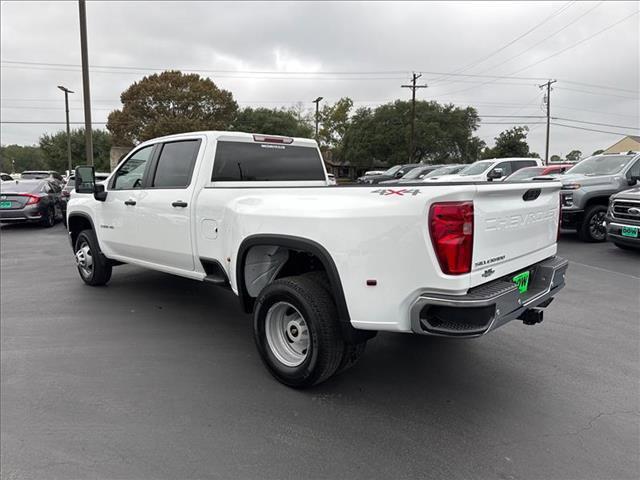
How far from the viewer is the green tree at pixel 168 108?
48.5 metres

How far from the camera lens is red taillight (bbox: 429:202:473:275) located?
2607 millimetres

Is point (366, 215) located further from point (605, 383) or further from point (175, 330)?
point (175, 330)

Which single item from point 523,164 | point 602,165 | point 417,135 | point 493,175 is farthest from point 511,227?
point 417,135

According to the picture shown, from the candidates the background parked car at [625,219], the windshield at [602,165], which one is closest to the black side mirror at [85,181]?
the background parked car at [625,219]

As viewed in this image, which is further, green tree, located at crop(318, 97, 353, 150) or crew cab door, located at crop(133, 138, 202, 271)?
green tree, located at crop(318, 97, 353, 150)

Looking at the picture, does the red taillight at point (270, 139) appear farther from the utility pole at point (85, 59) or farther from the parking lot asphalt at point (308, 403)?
the utility pole at point (85, 59)

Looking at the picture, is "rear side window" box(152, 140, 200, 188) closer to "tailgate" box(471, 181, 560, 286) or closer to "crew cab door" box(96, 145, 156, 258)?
"crew cab door" box(96, 145, 156, 258)

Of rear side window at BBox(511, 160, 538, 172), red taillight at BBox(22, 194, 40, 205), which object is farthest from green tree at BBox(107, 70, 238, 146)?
rear side window at BBox(511, 160, 538, 172)

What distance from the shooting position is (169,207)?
15.3ft

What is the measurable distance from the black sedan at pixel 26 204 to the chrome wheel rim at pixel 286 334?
12805mm

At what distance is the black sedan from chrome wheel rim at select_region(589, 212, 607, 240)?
14.5 m

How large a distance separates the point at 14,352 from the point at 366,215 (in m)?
3.56

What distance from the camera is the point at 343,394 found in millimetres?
3424

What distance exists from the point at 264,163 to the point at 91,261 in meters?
3.16
